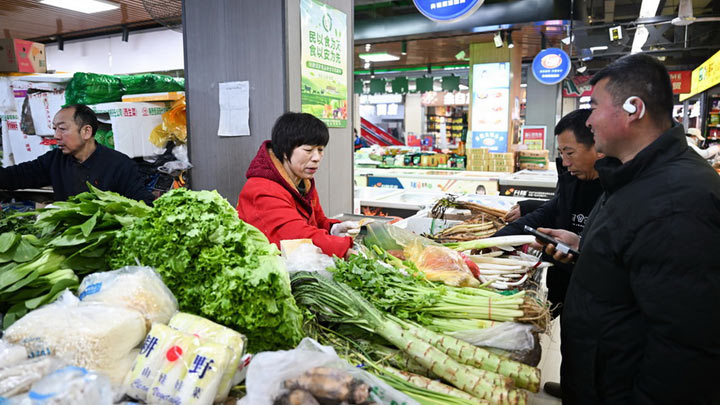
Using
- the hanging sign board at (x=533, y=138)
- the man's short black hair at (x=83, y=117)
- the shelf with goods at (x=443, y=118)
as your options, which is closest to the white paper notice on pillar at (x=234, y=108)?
the man's short black hair at (x=83, y=117)

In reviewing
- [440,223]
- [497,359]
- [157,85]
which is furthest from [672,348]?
[157,85]

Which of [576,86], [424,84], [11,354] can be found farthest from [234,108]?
[576,86]

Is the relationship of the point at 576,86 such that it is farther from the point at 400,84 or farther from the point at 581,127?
the point at 581,127

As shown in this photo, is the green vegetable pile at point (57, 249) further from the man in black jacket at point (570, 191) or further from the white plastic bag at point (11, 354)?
the man in black jacket at point (570, 191)

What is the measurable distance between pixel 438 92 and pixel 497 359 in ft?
80.4

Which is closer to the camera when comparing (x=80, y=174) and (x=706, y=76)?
(x=80, y=174)

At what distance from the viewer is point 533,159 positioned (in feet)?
32.9

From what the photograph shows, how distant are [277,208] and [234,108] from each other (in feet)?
4.16

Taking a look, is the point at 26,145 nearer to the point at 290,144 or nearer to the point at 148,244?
the point at 290,144

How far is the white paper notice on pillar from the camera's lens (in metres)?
3.32

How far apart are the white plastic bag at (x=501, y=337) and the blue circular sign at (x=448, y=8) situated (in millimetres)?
3377

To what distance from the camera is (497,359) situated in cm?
153

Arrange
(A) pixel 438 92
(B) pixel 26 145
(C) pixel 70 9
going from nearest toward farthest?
1. (B) pixel 26 145
2. (C) pixel 70 9
3. (A) pixel 438 92

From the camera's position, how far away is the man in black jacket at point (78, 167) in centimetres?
343
